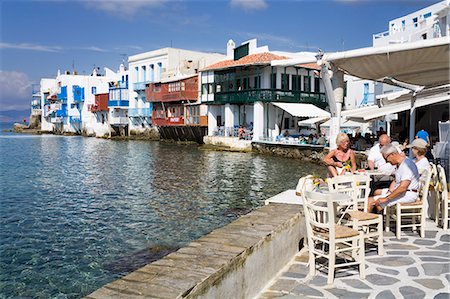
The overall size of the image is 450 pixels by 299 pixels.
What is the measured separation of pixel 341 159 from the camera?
22.3ft

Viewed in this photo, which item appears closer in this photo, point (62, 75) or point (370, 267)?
point (370, 267)

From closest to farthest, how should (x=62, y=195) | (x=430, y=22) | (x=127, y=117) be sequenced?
(x=62, y=195), (x=430, y=22), (x=127, y=117)

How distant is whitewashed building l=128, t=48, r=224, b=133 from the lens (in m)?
52.3

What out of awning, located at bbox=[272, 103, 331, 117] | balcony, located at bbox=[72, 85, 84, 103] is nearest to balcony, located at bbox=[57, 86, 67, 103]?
balcony, located at bbox=[72, 85, 84, 103]

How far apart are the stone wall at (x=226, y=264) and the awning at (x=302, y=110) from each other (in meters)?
29.2

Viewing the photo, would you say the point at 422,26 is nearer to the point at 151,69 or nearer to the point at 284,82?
the point at 284,82

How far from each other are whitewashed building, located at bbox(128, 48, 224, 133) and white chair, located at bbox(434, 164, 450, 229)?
44057 millimetres

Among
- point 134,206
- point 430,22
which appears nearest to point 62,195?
point 134,206

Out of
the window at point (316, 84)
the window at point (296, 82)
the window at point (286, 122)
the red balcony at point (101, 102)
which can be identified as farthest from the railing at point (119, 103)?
the window at point (316, 84)

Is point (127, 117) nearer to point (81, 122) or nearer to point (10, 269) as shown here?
point (81, 122)

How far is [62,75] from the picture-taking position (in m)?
80.9

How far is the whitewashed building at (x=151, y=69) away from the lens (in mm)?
52281

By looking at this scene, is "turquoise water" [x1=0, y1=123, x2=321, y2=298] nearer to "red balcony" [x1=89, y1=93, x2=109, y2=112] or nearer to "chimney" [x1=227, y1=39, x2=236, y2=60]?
"chimney" [x1=227, y1=39, x2=236, y2=60]

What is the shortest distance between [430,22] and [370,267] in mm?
31183
